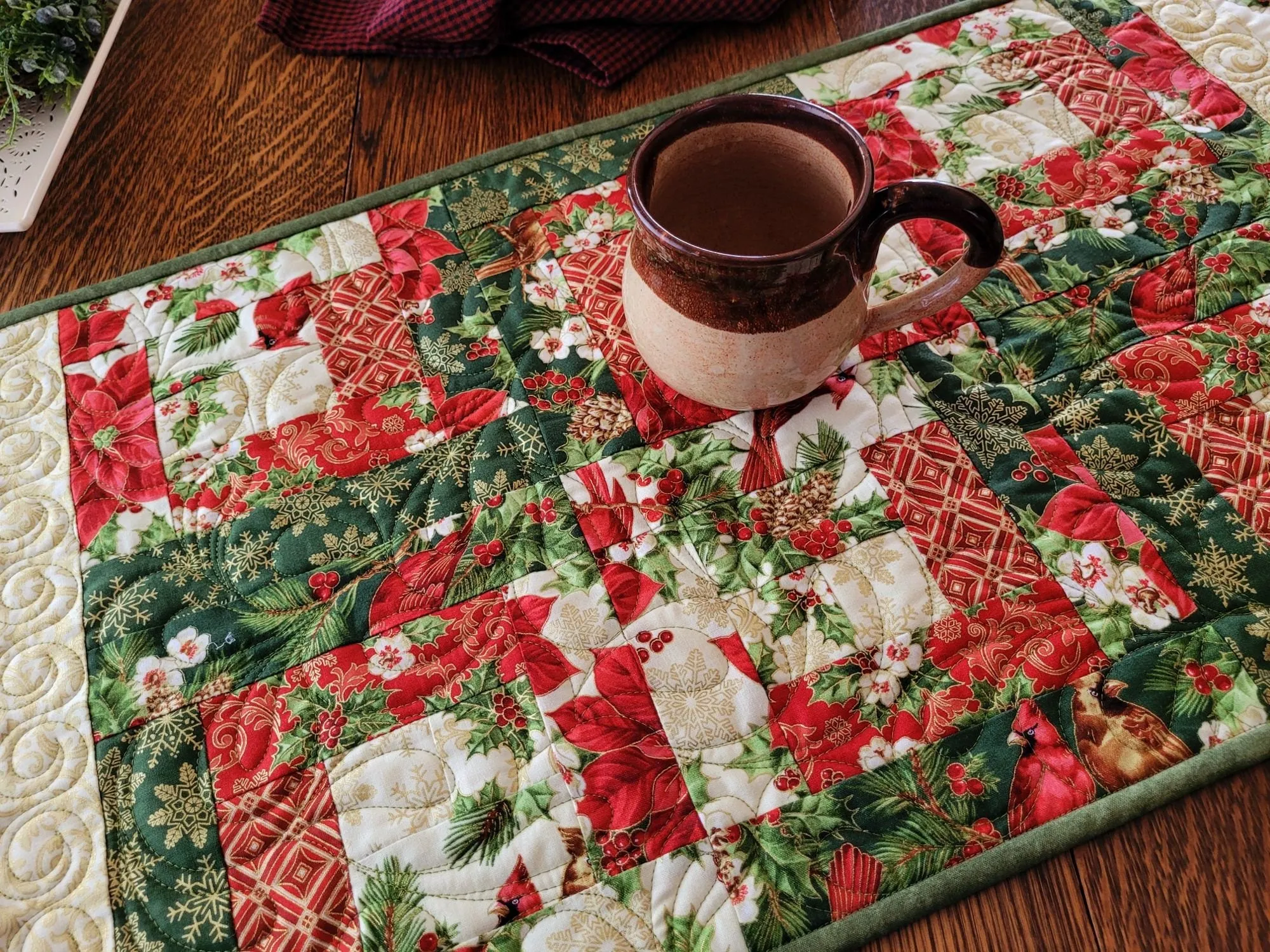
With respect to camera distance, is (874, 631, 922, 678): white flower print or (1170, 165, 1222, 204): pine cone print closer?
(874, 631, 922, 678): white flower print

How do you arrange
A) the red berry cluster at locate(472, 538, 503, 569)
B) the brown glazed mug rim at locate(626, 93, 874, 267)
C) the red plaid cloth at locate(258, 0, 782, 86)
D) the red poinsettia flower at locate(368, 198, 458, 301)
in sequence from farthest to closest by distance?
the red plaid cloth at locate(258, 0, 782, 86) → the red poinsettia flower at locate(368, 198, 458, 301) → the red berry cluster at locate(472, 538, 503, 569) → the brown glazed mug rim at locate(626, 93, 874, 267)

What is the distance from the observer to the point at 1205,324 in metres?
0.54

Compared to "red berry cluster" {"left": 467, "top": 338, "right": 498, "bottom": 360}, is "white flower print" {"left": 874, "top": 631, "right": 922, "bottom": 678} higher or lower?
lower

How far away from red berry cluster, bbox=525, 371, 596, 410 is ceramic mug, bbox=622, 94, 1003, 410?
0.25ft

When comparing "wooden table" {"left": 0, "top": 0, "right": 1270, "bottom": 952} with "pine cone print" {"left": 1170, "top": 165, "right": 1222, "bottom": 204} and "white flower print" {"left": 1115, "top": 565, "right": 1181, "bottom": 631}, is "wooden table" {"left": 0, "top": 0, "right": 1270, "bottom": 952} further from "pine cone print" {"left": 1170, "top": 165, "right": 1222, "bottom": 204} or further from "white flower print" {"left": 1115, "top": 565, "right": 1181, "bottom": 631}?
"white flower print" {"left": 1115, "top": 565, "right": 1181, "bottom": 631}

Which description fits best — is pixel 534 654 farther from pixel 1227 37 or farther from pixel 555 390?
pixel 1227 37

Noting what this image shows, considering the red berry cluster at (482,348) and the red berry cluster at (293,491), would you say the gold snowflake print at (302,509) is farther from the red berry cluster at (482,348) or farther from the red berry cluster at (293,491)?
the red berry cluster at (482,348)

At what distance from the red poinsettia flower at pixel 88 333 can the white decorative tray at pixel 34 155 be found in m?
0.08

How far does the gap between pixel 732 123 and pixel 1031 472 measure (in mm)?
251

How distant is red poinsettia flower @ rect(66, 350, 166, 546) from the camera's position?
0.53 metres

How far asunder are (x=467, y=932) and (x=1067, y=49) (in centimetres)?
70

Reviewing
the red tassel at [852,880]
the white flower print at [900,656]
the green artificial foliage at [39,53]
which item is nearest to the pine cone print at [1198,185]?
the white flower print at [900,656]

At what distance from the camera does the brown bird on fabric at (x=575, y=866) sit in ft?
1.36

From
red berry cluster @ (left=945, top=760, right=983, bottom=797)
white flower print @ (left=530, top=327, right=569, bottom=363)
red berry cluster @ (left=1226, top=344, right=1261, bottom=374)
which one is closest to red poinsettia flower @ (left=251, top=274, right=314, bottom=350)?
white flower print @ (left=530, top=327, right=569, bottom=363)
